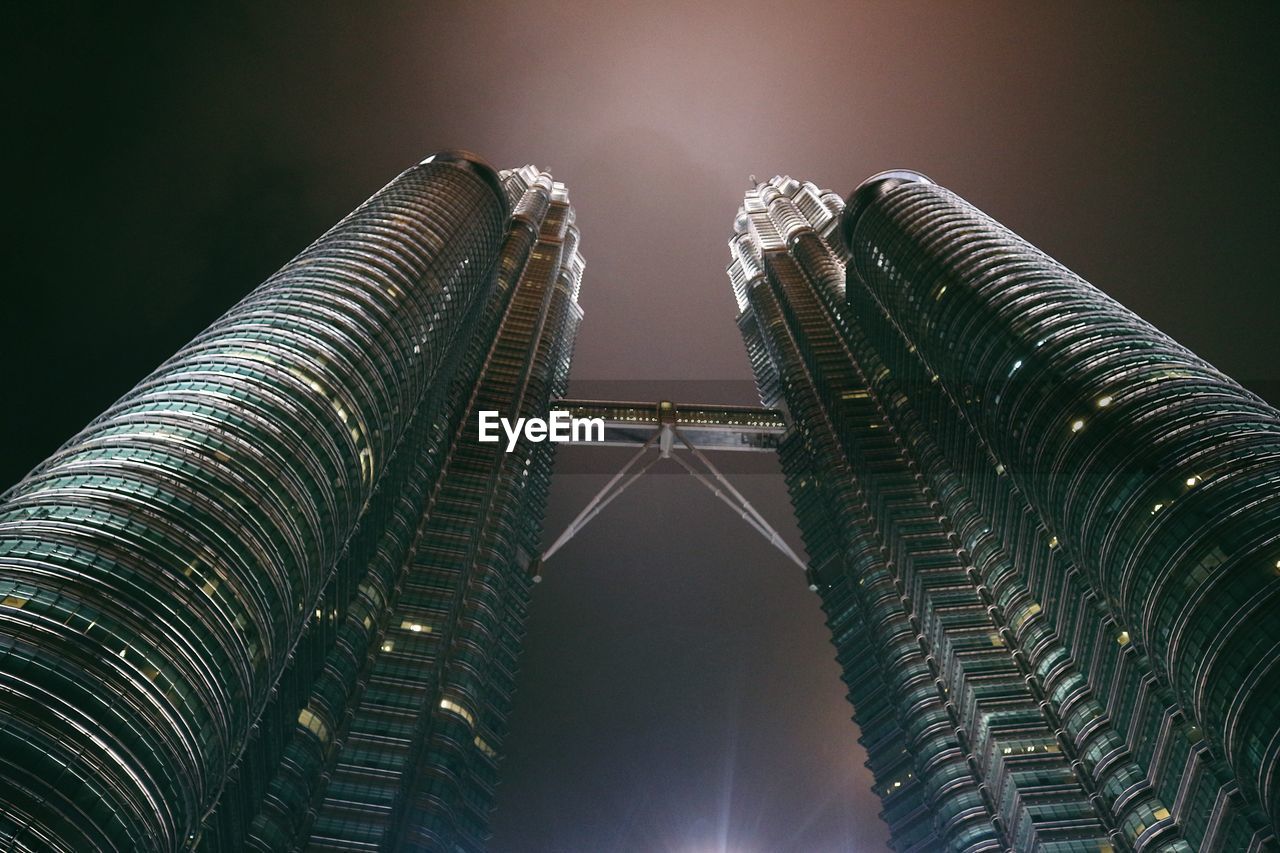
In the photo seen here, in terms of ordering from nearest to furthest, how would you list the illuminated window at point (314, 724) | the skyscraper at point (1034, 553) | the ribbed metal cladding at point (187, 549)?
1. the ribbed metal cladding at point (187, 549)
2. the skyscraper at point (1034, 553)
3. the illuminated window at point (314, 724)

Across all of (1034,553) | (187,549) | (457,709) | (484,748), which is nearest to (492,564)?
(457,709)

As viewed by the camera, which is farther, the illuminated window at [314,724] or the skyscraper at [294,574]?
the illuminated window at [314,724]

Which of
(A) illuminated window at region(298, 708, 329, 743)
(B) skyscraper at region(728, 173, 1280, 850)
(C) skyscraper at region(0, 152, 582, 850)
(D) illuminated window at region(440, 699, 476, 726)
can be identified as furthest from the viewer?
(D) illuminated window at region(440, 699, 476, 726)

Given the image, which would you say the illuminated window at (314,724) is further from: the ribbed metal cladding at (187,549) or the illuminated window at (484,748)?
the illuminated window at (484,748)

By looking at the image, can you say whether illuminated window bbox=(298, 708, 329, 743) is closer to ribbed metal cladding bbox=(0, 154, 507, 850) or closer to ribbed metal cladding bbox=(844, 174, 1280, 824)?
ribbed metal cladding bbox=(0, 154, 507, 850)

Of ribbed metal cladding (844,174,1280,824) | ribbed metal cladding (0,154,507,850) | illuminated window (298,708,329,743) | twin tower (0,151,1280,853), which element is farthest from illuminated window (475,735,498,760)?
ribbed metal cladding (844,174,1280,824)

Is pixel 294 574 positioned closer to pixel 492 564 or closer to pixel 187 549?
pixel 187 549

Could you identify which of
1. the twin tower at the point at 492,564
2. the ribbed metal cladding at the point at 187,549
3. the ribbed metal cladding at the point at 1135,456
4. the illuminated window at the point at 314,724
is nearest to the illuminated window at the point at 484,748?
the twin tower at the point at 492,564

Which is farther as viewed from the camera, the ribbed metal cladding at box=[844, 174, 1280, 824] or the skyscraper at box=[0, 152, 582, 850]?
the ribbed metal cladding at box=[844, 174, 1280, 824]
